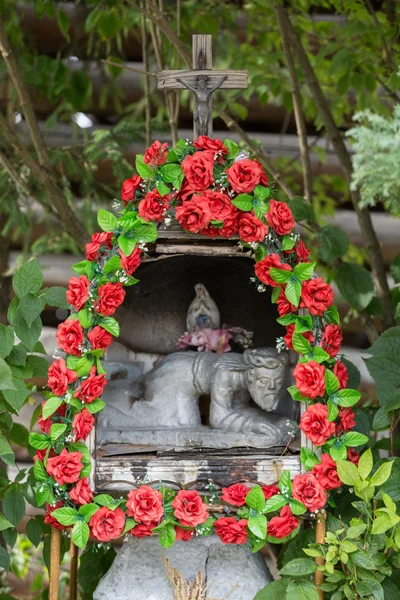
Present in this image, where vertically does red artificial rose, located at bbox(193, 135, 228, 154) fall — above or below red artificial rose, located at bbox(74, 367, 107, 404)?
above

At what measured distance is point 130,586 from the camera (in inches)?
92.3

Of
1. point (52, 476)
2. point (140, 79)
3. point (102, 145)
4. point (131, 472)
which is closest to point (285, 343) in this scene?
point (131, 472)

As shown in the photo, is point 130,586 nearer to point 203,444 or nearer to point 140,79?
point 203,444

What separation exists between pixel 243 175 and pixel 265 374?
0.47m

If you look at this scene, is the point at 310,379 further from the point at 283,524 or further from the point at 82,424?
the point at 82,424

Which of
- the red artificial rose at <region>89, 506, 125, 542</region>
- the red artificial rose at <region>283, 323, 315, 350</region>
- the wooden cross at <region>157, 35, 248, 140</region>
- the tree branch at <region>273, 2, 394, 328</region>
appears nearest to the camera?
the red artificial rose at <region>89, 506, 125, 542</region>

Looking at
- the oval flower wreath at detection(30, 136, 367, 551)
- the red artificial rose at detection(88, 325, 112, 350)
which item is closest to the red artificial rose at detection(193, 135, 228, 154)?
the oval flower wreath at detection(30, 136, 367, 551)

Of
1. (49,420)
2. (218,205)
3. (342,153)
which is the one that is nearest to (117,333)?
(49,420)

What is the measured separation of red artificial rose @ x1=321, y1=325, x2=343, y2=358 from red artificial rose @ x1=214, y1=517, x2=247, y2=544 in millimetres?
429

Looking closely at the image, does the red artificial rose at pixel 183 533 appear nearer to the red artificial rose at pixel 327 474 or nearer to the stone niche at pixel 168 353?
the stone niche at pixel 168 353

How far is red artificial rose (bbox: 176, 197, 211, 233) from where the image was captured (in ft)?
7.30

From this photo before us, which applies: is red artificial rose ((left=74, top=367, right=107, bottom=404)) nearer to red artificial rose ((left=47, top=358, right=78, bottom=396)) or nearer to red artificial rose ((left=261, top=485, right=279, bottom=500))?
red artificial rose ((left=47, top=358, right=78, bottom=396))

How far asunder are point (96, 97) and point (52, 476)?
218 centimetres

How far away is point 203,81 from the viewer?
2.41m
